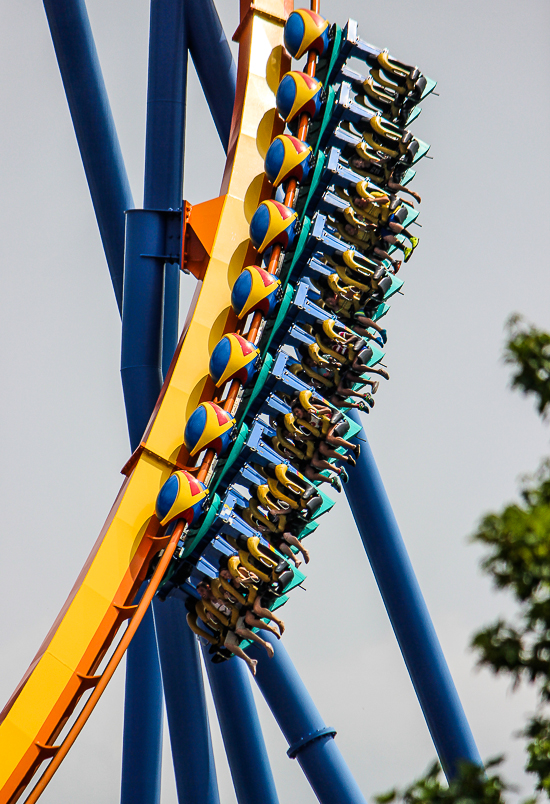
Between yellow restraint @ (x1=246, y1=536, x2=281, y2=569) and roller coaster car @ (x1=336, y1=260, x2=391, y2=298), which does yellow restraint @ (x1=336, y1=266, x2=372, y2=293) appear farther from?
yellow restraint @ (x1=246, y1=536, x2=281, y2=569)

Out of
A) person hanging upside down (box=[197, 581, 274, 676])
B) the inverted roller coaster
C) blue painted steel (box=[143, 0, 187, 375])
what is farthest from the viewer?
blue painted steel (box=[143, 0, 187, 375])

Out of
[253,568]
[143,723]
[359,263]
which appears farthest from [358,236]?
[143,723]

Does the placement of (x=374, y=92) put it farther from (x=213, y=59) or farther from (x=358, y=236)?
(x=213, y=59)

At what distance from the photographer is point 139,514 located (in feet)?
24.5

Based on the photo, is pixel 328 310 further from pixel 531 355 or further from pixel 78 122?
pixel 531 355

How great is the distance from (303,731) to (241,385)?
2854 millimetres

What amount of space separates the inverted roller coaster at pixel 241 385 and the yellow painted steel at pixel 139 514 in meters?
0.01

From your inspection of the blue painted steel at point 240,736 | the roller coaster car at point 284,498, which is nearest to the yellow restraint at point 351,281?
the roller coaster car at point 284,498

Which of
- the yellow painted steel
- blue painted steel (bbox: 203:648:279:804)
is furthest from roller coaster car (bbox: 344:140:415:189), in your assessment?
blue painted steel (bbox: 203:648:279:804)

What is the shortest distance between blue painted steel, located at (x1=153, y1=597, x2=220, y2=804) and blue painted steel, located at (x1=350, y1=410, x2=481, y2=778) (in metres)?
1.98

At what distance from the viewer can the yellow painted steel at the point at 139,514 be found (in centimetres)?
682

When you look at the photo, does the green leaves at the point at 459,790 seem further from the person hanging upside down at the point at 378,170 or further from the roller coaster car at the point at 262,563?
the person hanging upside down at the point at 378,170

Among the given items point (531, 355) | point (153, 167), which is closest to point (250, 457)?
point (153, 167)

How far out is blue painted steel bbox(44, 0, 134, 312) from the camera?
9625 millimetres
